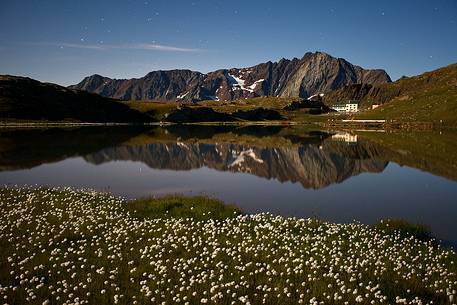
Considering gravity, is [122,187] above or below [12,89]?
below

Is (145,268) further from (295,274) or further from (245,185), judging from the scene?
(245,185)

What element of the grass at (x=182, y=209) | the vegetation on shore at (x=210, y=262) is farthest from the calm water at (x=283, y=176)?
the vegetation on shore at (x=210, y=262)

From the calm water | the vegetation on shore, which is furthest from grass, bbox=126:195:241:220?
the calm water

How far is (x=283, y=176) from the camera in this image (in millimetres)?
46625

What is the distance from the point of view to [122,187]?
3906cm

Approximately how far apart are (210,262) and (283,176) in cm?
3170

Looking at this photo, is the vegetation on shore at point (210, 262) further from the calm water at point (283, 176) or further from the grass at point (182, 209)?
the calm water at point (283, 176)

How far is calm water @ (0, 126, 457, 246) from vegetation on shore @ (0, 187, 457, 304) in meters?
6.77

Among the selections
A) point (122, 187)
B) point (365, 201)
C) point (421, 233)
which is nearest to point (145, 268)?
point (421, 233)

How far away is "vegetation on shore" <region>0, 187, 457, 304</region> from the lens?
1284 centimetres

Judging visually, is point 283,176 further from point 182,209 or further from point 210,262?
point 210,262

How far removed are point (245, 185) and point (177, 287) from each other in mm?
27524

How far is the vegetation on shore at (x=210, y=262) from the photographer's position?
1284 centimetres

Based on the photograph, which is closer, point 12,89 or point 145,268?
point 145,268
